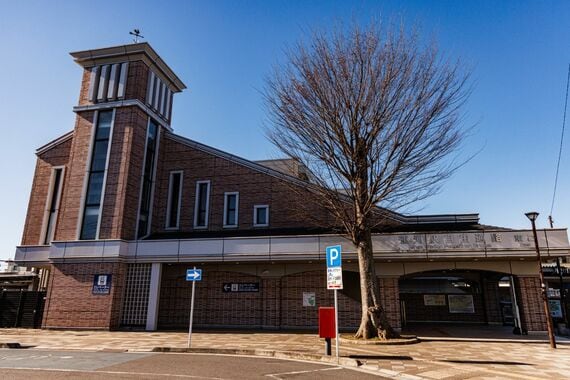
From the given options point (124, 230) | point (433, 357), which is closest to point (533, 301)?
point (433, 357)

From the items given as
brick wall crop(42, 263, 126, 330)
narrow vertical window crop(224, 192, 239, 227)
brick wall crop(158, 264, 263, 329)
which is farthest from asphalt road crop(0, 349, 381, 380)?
narrow vertical window crop(224, 192, 239, 227)

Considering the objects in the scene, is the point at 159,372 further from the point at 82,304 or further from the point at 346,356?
the point at 82,304

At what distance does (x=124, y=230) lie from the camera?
20156mm

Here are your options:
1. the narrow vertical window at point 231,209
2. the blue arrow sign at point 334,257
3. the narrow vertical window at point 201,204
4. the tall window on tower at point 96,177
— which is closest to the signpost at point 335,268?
the blue arrow sign at point 334,257

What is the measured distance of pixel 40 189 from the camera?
24516 mm

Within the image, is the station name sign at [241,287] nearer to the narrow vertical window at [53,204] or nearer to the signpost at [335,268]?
the signpost at [335,268]

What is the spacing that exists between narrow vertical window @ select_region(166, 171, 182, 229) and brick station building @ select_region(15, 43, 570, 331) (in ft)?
0.29

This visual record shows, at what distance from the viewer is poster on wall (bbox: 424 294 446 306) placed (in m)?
25.2

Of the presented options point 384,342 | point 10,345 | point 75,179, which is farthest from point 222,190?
point 384,342

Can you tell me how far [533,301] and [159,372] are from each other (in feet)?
53.7

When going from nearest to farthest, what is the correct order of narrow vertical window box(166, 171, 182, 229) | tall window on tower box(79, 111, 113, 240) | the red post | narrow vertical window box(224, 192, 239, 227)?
the red post < tall window on tower box(79, 111, 113, 240) < narrow vertical window box(224, 192, 239, 227) < narrow vertical window box(166, 171, 182, 229)

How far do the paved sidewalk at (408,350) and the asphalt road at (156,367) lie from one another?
1442 millimetres

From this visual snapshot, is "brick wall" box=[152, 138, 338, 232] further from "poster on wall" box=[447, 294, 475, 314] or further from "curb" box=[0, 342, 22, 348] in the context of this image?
"poster on wall" box=[447, 294, 475, 314]

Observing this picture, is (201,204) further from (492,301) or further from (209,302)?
(492,301)
